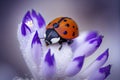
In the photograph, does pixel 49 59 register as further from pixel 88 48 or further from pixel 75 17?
pixel 75 17

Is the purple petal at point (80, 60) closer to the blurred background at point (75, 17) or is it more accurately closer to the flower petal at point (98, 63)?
the flower petal at point (98, 63)

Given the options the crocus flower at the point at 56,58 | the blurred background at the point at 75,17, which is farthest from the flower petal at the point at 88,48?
the blurred background at the point at 75,17

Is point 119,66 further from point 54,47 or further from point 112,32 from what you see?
point 54,47

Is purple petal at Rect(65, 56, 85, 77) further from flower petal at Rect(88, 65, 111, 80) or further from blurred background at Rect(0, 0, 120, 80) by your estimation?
blurred background at Rect(0, 0, 120, 80)

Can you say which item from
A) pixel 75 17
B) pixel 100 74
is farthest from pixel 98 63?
pixel 75 17

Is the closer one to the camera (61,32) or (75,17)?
(61,32)
